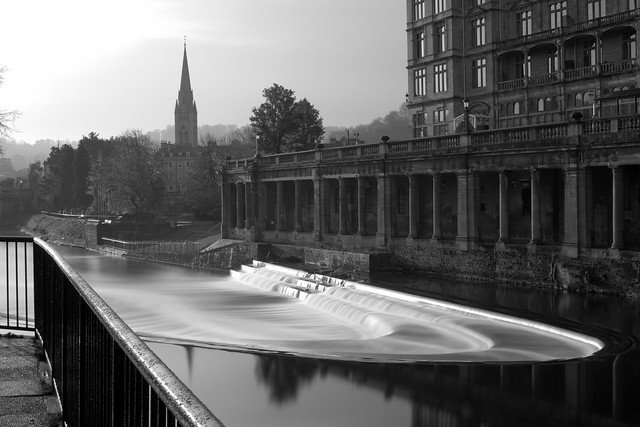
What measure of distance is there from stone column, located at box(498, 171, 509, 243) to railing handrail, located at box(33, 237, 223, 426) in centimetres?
3507

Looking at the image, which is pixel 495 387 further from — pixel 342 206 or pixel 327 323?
pixel 342 206

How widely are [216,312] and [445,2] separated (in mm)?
35036

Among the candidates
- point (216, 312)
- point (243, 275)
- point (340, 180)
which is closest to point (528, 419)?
point (216, 312)

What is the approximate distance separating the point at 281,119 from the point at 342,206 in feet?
77.6

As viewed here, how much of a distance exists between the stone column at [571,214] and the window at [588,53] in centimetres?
1712

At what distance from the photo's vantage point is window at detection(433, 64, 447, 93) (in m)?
56.7

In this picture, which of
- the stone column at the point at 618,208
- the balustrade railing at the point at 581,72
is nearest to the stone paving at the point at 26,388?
the stone column at the point at 618,208

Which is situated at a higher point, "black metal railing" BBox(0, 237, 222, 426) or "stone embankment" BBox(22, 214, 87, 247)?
"black metal railing" BBox(0, 237, 222, 426)

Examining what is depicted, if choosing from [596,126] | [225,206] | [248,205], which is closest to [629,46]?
[596,126]

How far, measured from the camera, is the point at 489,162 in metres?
38.3

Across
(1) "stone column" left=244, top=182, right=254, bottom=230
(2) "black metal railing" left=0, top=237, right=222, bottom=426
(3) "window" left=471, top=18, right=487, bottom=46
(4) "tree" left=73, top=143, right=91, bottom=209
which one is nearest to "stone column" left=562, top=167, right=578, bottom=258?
(3) "window" left=471, top=18, right=487, bottom=46

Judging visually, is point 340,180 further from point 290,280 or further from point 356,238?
point 290,280

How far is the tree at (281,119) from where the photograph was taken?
238 ft

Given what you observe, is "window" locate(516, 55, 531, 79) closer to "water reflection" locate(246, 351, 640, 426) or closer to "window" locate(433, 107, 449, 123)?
"window" locate(433, 107, 449, 123)
